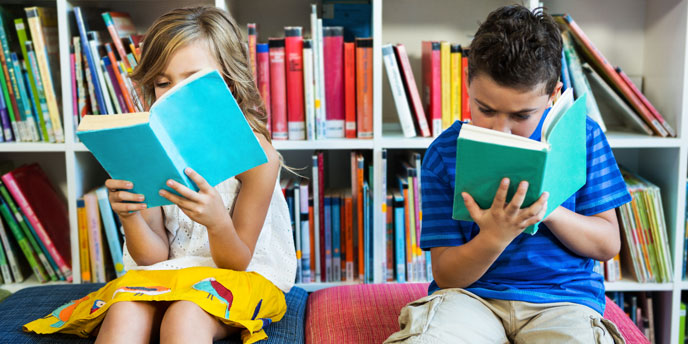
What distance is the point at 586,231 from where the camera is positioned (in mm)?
958

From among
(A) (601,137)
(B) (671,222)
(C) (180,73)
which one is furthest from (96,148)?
(B) (671,222)

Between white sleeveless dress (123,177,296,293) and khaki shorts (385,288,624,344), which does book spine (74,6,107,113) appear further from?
khaki shorts (385,288,624,344)

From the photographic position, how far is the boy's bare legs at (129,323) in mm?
937

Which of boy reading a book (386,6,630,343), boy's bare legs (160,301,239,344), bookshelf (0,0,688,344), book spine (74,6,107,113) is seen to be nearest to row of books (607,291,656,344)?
bookshelf (0,0,688,344)

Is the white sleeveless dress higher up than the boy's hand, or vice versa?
the boy's hand

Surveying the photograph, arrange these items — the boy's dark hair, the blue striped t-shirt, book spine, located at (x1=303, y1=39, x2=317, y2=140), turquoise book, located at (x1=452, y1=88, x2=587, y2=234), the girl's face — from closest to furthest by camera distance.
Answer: turquoise book, located at (x1=452, y1=88, x2=587, y2=234) < the boy's dark hair < the blue striped t-shirt < the girl's face < book spine, located at (x1=303, y1=39, x2=317, y2=140)

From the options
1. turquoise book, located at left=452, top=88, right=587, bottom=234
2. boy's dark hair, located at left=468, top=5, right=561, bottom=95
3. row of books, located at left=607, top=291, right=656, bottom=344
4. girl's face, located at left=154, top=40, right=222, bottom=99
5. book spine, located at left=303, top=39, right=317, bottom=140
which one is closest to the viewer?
turquoise book, located at left=452, top=88, right=587, bottom=234

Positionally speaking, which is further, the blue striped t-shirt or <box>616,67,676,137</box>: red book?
<box>616,67,676,137</box>: red book

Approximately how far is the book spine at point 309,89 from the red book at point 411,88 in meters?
0.22

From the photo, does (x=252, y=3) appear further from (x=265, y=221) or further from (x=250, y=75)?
(x=265, y=221)

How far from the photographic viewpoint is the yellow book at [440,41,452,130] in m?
1.54

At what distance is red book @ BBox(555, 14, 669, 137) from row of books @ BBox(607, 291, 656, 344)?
466 millimetres

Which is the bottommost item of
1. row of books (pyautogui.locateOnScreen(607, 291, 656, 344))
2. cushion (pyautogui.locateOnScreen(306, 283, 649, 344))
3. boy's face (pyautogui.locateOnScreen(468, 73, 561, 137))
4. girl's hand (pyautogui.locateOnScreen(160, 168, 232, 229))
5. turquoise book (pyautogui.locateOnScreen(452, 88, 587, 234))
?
row of books (pyautogui.locateOnScreen(607, 291, 656, 344))

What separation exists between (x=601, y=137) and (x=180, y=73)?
738 mm
